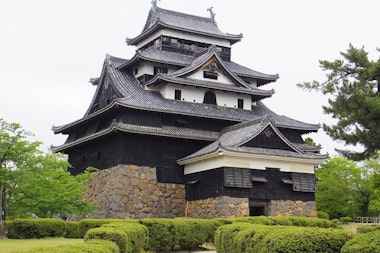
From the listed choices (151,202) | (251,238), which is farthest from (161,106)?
(251,238)

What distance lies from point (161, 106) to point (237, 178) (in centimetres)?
786

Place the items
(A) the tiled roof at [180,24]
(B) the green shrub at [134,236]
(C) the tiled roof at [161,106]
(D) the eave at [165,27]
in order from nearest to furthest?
(B) the green shrub at [134,236]
(C) the tiled roof at [161,106]
(D) the eave at [165,27]
(A) the tiled roof at [180,24]

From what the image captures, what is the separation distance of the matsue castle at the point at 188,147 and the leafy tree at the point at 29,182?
430 centimetres

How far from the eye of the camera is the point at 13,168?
20.8 m

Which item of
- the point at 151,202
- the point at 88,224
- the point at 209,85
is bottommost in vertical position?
the point at 88,224

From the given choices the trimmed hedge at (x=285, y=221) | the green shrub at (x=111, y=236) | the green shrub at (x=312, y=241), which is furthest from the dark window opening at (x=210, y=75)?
the green shrub at (x=312, y=241)

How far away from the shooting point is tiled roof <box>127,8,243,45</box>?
41.8 m

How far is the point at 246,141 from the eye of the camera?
2945 centimetres

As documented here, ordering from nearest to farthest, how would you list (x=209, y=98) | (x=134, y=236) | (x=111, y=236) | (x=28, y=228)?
(x=111, y=236) → (x=134, y=236) → (x=28, y=228) → (x=209, y=98)

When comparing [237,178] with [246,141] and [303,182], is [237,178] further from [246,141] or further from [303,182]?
[303,182]

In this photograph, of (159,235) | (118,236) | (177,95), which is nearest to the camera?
(118,236)

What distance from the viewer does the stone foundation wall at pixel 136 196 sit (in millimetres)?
30016

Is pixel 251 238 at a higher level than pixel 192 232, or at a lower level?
higher

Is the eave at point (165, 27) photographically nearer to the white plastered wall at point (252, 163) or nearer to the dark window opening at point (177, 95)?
the dark window opening at point (177, 95)
